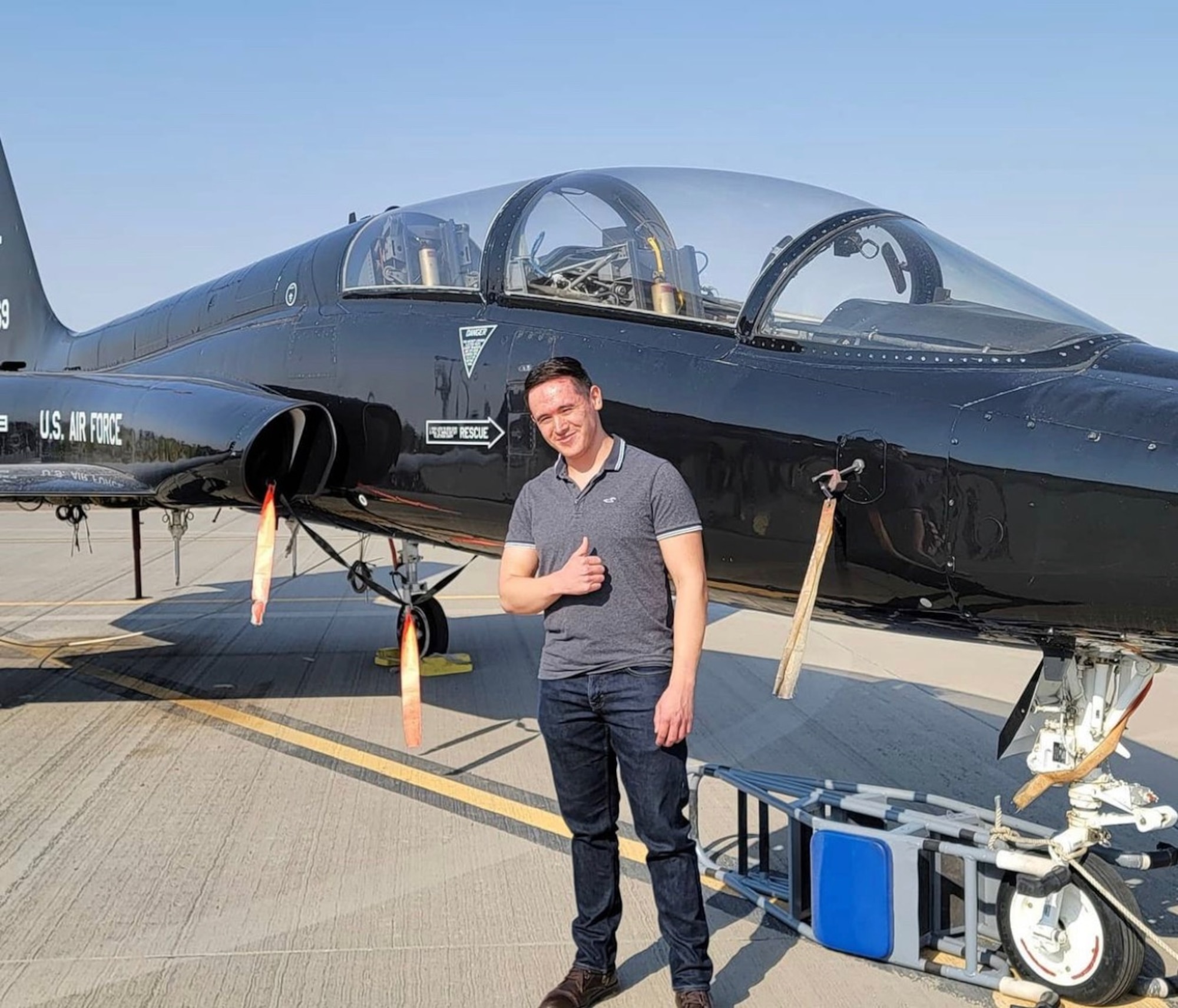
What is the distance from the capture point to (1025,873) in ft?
12.4

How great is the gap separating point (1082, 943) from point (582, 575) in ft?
6.88

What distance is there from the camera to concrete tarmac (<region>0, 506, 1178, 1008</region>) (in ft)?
12.8

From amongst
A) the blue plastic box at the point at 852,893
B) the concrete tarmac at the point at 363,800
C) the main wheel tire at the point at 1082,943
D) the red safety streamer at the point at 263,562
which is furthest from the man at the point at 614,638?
the red safety streamer at the point at 263,562

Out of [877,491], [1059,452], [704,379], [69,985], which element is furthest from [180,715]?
[1059,452]

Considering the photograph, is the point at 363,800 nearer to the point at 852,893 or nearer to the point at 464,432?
the point at 464,432

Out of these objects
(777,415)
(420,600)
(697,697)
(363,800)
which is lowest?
(697,697)

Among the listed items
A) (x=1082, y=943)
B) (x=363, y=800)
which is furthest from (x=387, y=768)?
(x=1082, y=943)

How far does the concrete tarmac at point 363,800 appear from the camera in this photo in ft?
12.8

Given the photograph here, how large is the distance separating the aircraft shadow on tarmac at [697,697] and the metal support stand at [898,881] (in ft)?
0.70

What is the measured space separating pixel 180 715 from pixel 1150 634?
244 inches

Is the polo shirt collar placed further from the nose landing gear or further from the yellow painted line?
the nose landing gear

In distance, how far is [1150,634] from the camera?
11.0 ft

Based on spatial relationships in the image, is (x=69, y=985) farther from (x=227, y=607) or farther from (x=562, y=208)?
(x=227, y=607)

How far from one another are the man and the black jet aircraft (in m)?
0.85
